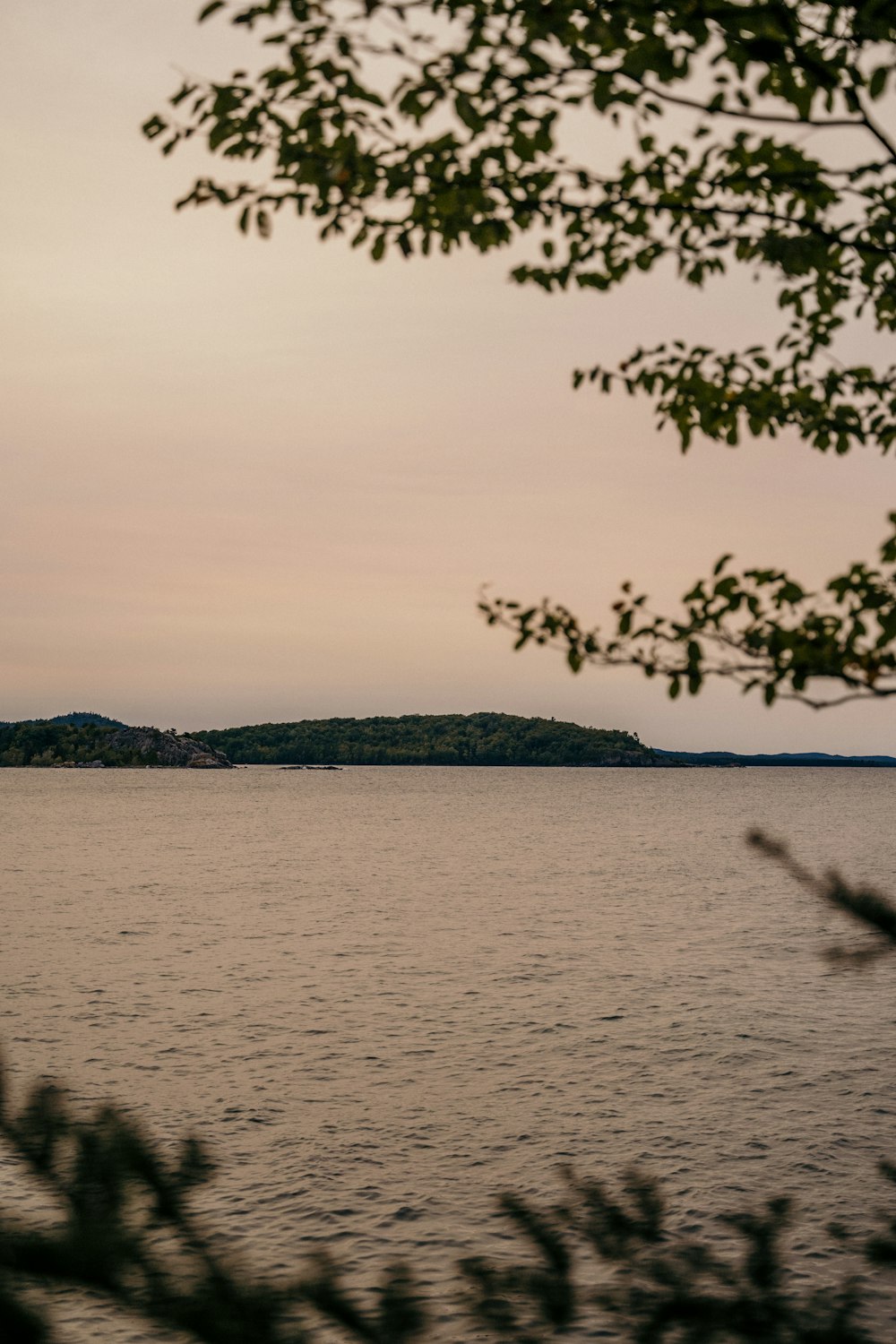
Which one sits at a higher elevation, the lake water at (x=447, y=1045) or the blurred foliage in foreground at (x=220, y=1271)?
the blurred foliage in foreground at (x=220, y=1271)

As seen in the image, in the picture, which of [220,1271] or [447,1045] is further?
[447,1045]

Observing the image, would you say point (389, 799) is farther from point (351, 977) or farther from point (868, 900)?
point (868, 900)

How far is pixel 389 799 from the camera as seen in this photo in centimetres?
19975

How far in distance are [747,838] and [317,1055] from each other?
1931 centimetres

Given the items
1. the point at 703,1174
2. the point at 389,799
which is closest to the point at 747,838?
the point at 703,1174

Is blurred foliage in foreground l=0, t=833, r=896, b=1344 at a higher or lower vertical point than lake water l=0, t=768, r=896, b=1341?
higher

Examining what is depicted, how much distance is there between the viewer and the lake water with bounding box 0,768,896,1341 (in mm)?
14414

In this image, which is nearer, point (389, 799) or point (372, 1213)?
point (372, 1213)

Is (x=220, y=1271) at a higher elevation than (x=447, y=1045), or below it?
higher

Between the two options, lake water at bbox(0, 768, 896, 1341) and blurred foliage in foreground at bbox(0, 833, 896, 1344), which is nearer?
→ blurred foliage in foreground at bbox(0, 833, 896, 1344)

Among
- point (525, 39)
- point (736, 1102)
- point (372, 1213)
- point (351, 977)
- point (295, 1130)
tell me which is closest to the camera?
point (525, 39)

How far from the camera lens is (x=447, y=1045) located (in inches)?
876

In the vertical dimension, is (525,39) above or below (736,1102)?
above

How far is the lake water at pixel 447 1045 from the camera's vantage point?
567 inches
